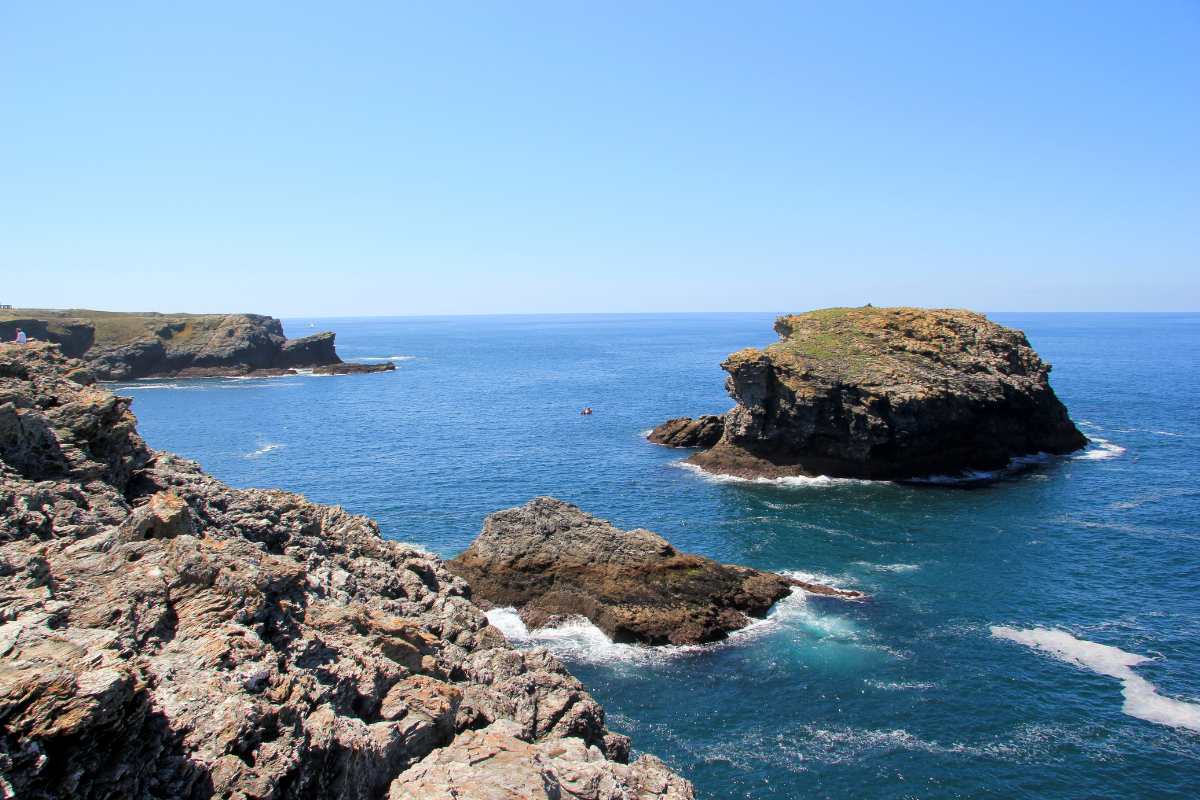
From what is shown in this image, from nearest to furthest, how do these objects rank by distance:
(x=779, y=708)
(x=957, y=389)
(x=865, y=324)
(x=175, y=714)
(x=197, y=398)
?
(x=175, y=714) → (x=779, y=708) → (x=957, y=389) → (x=865, y=324) → (x=197, y=398)

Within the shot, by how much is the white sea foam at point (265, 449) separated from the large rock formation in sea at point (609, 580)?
51.5 m

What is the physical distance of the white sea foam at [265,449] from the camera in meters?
91.6

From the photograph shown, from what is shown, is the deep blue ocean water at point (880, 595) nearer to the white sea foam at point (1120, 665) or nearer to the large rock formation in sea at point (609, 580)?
the white sea foam at point (1120, 665)

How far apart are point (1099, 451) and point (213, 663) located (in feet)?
317

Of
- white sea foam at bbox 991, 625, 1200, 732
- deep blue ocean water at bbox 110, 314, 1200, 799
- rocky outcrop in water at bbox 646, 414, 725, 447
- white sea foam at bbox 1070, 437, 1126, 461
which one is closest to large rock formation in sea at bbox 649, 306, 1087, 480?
white sea foam at bbox 1070, 437, 1126, 461

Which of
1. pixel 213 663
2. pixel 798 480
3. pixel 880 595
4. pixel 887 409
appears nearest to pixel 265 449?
pixel 798 480

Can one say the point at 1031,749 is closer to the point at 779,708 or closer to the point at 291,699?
the point at 779,708

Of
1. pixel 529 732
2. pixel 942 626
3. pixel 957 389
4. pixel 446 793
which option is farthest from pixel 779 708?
pixel 957 389

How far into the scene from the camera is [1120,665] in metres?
39.2

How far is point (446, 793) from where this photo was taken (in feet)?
50.9

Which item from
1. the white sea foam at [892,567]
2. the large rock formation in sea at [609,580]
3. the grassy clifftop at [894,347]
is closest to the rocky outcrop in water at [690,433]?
the grassy clifftop at [894,347]

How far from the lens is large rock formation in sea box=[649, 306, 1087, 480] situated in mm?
78938

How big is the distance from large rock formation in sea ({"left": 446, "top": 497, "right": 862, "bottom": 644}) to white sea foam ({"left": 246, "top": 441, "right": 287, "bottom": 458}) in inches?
2026

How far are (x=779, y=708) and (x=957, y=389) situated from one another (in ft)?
184
